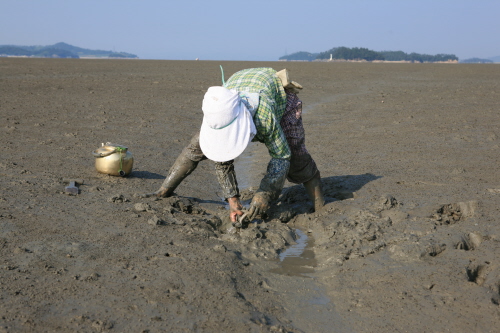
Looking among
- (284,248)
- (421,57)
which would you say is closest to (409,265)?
(284,248)

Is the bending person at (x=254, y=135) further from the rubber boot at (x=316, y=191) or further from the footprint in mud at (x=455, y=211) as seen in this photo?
the footprint in mud at (x=455, y=211)

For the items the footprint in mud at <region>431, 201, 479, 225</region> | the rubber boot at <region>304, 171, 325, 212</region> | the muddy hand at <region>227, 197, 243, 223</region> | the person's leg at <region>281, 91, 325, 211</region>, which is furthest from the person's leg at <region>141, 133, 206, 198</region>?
the footprint in mud at <region>431, 201, 479, 225</region>

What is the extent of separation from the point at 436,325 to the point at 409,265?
2.60 feet

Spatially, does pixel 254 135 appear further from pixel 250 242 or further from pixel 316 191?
pixel 316 191

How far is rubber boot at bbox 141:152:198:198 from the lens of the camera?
5.08 meters

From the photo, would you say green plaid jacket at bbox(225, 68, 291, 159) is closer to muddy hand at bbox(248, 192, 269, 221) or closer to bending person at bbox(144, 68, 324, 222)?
bending person at bbox(144, 68, 324, 222)

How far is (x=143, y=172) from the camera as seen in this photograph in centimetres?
677

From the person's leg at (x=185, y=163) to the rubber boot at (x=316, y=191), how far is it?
1.13 metres

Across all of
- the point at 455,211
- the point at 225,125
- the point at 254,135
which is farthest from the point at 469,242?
the point at 225,125

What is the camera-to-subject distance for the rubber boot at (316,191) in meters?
5.43

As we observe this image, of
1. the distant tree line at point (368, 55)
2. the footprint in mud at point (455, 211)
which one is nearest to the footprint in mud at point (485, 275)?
the footprint in mud at point (455, 211)

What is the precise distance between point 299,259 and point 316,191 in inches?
45.3

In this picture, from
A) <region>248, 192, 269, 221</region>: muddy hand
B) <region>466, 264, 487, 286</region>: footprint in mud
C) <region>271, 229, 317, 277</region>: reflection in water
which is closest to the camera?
<region>466, 264, 487, 286</region>: footprint in mud

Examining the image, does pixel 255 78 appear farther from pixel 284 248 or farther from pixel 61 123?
pixel 61 123
